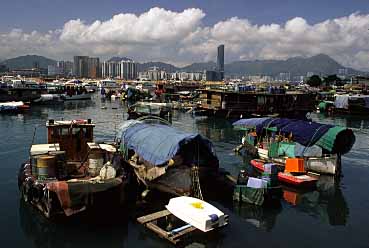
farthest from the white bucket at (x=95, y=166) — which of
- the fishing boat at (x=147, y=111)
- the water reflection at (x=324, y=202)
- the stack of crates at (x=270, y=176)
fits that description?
the fishing boat at (x=147, y=111)

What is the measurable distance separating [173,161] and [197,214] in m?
4.37

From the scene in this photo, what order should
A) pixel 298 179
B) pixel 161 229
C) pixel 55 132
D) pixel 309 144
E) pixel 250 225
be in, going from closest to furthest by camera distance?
pixel 161 229 → pixel 250 225 → pixel 55 132 → pixel 298 179 → pixel 309 144

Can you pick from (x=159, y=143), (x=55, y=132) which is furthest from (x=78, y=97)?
(x=159, y=143)

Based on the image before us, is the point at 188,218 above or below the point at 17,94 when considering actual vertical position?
below

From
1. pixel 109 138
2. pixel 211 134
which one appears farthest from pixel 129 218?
pixel 211 134

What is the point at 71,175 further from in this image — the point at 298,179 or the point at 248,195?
the point at 298,179

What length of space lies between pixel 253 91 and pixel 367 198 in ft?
146

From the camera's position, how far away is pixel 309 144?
1128 inches

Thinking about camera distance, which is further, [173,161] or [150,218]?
[173,161]

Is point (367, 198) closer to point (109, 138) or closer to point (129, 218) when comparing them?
point (129, 218)

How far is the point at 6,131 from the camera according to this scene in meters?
48.3

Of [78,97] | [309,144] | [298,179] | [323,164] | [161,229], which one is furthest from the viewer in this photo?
[78,97]

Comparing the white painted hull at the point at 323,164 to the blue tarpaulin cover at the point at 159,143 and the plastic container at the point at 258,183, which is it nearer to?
the plastic container at the point at 258,183

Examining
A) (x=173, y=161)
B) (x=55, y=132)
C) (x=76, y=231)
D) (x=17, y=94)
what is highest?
(x=55, y=132)
